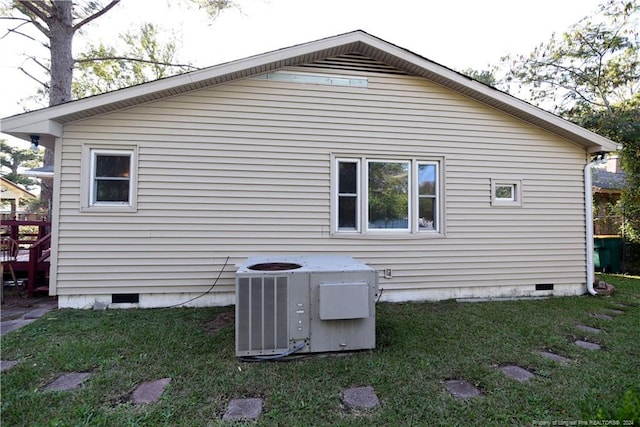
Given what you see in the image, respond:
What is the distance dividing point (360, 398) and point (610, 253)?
32.0 ft

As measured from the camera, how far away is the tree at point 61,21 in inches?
326

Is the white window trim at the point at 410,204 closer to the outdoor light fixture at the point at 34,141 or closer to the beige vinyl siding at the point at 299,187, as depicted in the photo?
the beige vinyl siding at the point at 299,187

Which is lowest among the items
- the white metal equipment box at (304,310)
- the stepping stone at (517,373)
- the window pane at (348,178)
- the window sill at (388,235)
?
the stepping stone at (517,373)

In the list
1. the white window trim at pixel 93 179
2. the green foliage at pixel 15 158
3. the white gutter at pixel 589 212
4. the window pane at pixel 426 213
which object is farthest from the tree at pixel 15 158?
the white gutter at pixel 589 212

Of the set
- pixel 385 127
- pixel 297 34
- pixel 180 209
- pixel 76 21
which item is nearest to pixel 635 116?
pixel 385 127

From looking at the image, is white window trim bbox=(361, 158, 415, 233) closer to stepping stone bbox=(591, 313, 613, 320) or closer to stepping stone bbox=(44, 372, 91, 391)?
stepping stone bbox=(591, 313, 613, 320)

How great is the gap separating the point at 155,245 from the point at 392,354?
3636 mm

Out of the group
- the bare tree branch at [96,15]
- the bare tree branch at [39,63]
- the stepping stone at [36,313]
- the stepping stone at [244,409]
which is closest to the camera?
the stepping stone at [244,409]

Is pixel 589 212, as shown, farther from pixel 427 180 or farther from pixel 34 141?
pixel 34 141

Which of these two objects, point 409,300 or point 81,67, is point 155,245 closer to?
point 409,300

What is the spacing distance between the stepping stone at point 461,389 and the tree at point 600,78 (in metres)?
8.95

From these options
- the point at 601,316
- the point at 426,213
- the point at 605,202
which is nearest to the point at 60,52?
the point at 426,213

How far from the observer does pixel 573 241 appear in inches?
225

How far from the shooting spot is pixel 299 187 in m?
4.94
